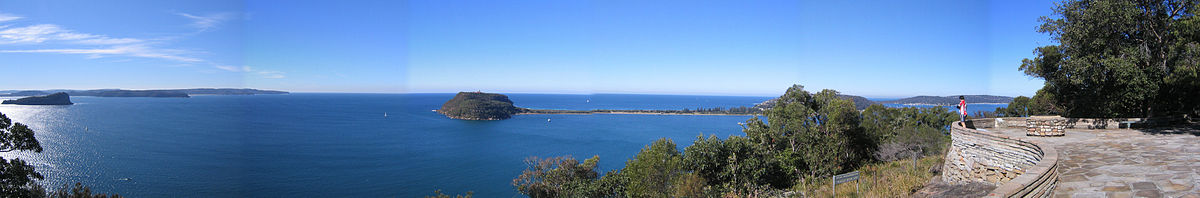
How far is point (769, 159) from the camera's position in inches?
651

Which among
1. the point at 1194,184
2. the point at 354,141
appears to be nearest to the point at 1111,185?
the point at 1194,184

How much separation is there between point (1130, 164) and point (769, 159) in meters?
10.8

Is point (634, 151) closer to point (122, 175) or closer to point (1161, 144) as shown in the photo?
point (122, 175)

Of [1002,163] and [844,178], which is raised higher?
[1002,163]

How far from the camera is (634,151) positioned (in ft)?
181

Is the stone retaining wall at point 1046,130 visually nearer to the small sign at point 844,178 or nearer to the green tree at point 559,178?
the small sign at point 844,178

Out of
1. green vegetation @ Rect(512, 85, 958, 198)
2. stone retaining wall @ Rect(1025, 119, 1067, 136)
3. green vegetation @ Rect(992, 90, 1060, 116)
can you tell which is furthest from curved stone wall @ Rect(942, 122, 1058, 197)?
green vegetation @ Rect(992, 90, 1060, 116)

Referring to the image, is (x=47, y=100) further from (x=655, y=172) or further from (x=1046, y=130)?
(x=1046, y=130)

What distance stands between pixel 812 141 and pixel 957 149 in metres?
8.70

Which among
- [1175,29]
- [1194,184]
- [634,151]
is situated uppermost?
[1175,29]

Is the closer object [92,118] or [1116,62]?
[1116,62]

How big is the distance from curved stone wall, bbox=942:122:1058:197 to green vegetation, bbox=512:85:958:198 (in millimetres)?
4845

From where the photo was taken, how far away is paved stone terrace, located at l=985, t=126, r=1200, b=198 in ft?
14.9

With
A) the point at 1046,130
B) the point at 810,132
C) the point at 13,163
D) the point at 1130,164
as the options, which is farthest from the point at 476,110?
the point at 1130,164
